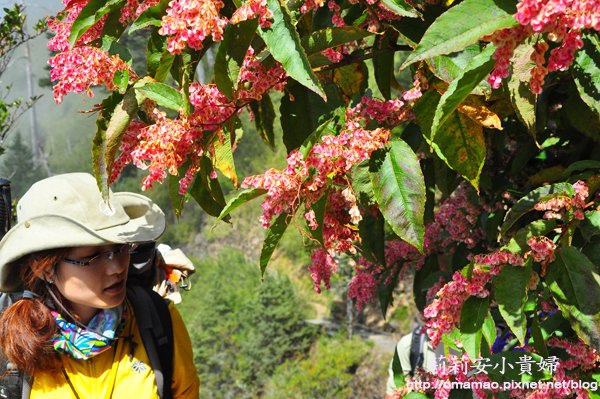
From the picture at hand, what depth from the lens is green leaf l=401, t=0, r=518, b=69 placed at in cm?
84

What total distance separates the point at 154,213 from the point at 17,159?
1828cm

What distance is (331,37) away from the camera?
47.2 inches

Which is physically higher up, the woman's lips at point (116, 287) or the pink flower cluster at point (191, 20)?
the pink flower cluster at point (191, 20)

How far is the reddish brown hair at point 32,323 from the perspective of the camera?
161cm

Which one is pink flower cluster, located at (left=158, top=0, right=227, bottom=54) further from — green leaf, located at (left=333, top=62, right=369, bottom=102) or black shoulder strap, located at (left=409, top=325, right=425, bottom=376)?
black shoulder strap, located at (left=409, top=325, right=425, bottom=376)

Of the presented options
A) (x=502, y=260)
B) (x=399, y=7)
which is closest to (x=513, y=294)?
(x=502, y=260)

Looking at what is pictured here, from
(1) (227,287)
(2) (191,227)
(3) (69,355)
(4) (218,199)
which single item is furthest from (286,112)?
(2) (191,227)

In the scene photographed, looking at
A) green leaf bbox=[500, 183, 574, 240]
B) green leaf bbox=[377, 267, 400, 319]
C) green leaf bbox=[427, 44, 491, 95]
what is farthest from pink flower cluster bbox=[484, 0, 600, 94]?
green leaf bbox=[377, 267, 400, 319]

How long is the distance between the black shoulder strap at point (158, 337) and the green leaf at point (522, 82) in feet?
3.55

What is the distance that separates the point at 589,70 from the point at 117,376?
1281 mm

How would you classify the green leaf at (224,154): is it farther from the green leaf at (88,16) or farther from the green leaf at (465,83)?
the green leaf at (465,83)

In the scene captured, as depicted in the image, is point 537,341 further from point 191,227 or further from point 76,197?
point 191,227

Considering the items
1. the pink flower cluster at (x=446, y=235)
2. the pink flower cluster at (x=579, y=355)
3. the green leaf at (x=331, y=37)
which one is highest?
the green leaf at (x=331, y=37)

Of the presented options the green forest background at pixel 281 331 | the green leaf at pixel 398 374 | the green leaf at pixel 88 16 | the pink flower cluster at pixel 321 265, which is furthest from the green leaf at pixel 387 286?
the green forest background at pixel 281 331
